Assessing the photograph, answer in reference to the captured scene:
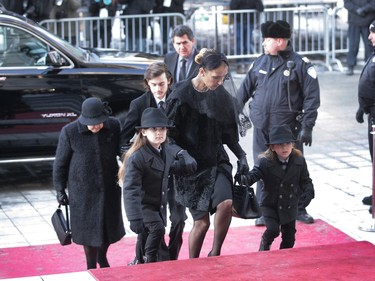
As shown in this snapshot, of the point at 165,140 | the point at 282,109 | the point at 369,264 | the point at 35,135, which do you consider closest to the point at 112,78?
the point at 35,135

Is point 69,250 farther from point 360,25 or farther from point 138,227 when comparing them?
point 360,25

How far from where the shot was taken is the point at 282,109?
10180 millimetres

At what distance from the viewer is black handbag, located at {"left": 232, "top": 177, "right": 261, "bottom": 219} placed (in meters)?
8.73

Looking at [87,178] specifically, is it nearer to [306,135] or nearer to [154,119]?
[154,119]

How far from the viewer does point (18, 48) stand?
12.0 metres

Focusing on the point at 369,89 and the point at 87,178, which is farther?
the point at 369,89

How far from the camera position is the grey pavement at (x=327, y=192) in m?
10.2

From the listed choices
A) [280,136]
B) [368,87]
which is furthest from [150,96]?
[368,87]

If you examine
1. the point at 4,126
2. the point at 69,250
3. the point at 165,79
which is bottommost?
the point at 69,250

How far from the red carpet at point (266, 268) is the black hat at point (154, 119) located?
105 cm

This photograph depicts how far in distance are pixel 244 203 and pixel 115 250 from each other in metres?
1.53

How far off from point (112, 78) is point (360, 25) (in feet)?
24.5

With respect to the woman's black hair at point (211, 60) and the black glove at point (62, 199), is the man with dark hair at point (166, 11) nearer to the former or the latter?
the woman's black hair at point (211, 60)

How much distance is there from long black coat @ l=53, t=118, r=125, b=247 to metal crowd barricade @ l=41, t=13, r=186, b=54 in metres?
9.40
